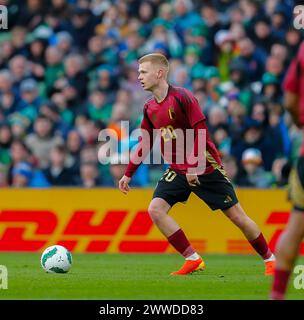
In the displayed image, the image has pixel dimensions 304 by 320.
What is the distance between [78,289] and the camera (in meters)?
10.0

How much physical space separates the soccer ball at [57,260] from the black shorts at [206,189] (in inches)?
46.7

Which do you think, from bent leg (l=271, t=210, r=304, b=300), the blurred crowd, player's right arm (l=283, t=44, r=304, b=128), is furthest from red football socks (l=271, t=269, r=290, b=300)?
the blurred crowd

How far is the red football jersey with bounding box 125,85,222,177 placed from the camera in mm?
11203

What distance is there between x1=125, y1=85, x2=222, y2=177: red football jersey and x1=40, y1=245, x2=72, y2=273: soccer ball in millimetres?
1516

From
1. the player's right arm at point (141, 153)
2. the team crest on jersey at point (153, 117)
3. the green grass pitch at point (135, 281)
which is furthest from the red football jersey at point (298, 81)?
the player's right arm at point (141, 153)

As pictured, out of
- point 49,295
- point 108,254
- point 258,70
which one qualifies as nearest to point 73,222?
point 108,254

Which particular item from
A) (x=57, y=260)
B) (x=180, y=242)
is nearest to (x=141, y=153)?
(x=180, y=242)

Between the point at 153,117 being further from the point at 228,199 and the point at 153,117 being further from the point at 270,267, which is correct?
the point at 270,267

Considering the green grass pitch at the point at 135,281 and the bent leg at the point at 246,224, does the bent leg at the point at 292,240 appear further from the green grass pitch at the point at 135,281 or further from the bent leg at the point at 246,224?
the bent leg at the point at 246,224

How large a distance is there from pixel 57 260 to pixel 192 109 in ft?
7.27

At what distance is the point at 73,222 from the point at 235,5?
21.1ft

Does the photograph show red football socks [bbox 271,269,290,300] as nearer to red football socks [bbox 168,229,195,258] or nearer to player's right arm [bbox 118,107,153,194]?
red football socks [bbox 168,229,195,258]

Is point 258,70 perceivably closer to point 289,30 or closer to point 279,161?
point 289,30

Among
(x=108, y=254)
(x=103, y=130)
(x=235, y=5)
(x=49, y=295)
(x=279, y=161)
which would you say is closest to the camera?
(x=49, y=295)
